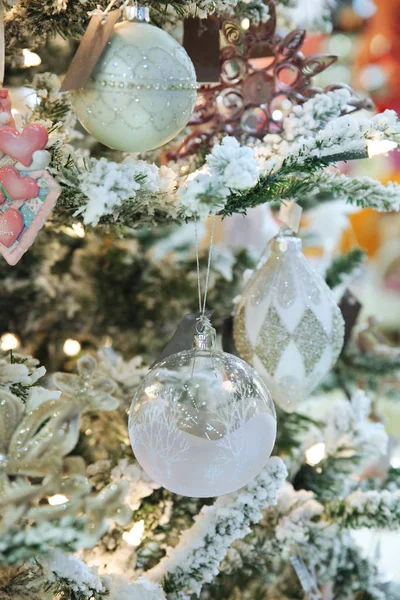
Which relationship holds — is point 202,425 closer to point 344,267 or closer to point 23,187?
point 23,187

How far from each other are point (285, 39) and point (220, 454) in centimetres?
54

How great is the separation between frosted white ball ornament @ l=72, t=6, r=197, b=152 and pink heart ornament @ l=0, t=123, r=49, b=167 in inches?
2.1

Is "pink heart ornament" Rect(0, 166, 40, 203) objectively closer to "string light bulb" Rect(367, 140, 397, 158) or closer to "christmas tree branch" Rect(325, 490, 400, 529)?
"string light bulb" Rect(367, 140, 397, 158)

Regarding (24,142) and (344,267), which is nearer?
(24,142)

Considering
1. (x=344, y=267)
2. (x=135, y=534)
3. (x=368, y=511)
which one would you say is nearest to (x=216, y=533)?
(x=135, y=534)

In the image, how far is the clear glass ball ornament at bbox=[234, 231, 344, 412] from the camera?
0.87 meters

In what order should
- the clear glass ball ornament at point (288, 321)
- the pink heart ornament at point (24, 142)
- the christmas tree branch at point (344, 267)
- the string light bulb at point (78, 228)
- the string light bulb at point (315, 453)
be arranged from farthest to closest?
the christmas tree branch at point (344, 267), the string light bulb at point (315, 453), the clear glass ball ornament at point (288, 321), the string light bulb at point (78, 228), the pink heart ornament at point (24, 142)

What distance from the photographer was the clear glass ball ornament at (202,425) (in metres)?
0.66

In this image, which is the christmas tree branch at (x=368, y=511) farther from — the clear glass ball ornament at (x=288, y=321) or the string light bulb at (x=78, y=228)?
the string light bulb at (x=78, y=228)

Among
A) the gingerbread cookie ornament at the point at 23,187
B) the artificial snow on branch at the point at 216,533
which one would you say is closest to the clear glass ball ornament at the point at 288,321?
the artificial snow on branch at the point at 216,533

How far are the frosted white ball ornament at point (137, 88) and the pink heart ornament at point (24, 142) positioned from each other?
55 mm

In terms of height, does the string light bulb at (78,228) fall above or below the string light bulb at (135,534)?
above

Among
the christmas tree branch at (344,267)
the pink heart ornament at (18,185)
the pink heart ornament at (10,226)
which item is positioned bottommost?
the christmas tree branch at (344,267)

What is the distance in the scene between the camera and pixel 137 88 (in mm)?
616
